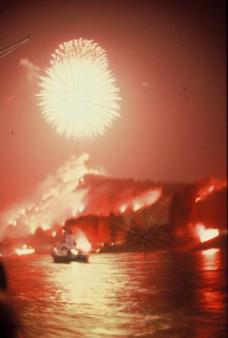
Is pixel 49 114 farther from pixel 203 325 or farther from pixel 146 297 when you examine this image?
pixel 203 325

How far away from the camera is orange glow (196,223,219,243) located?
13.6m

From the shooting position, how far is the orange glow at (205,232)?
1360cm

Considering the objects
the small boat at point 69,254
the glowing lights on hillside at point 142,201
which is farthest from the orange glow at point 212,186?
the small boat at point 69,254

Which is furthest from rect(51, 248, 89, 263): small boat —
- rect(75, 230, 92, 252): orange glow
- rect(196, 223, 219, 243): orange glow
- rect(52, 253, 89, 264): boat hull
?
rect(196, 223, 219, 243): orange glow

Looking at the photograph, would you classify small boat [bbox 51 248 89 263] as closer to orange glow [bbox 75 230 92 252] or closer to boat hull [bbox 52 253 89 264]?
boat hull [bbox 52 253 89 264]

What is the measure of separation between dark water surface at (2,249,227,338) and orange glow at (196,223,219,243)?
4.38 feet

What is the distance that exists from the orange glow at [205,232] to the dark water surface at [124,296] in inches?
52.6

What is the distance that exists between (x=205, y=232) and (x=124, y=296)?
11.9ft

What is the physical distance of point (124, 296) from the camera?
1181 cm

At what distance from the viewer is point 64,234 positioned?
13688mm

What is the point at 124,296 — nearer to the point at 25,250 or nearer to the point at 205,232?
the point at 205,232

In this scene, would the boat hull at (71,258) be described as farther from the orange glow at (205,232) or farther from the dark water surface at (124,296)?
the orange glow at (205,232)

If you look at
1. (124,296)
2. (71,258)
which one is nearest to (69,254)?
(71,258)

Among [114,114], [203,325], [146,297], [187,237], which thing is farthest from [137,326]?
[187,237]
